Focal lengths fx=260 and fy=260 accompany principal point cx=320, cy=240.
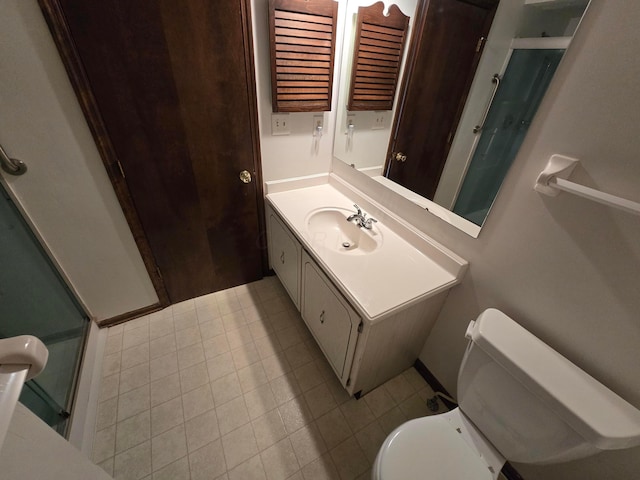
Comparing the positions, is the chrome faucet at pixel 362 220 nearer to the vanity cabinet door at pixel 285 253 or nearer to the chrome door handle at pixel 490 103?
the vanity cabinet door at pixel 285 253

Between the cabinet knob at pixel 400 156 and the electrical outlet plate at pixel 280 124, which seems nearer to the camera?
the cabinet knob at pixel 400 156

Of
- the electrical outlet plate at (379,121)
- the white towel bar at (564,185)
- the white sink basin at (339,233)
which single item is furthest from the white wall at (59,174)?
the white towel bar at (564,185)

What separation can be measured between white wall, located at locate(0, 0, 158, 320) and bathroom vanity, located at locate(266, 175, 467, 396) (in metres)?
0.87

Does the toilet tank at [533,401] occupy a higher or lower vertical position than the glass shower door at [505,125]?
lower

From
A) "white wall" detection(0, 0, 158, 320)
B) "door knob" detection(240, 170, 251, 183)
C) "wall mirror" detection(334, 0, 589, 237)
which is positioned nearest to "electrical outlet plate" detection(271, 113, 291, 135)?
"door knob" detection(240, 170, 251, 183)

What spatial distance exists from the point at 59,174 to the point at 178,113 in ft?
1.91

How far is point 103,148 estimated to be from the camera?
1.18 meters

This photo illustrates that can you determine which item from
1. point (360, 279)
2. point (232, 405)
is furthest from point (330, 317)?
point (232, 405)

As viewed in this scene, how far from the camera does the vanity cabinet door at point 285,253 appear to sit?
1.47 metres

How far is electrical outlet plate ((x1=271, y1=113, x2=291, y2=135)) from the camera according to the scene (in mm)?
1492

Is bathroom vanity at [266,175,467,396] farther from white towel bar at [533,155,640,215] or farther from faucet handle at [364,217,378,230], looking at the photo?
white towel bar at [533,155,640,215]

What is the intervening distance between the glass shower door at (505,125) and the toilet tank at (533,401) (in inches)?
17.3

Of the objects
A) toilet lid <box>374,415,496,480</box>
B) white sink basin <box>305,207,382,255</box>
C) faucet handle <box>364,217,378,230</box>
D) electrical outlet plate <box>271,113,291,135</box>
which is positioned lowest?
toilet lid <box>374,415,496,480</box>

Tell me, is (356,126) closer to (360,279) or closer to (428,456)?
(360,279)
